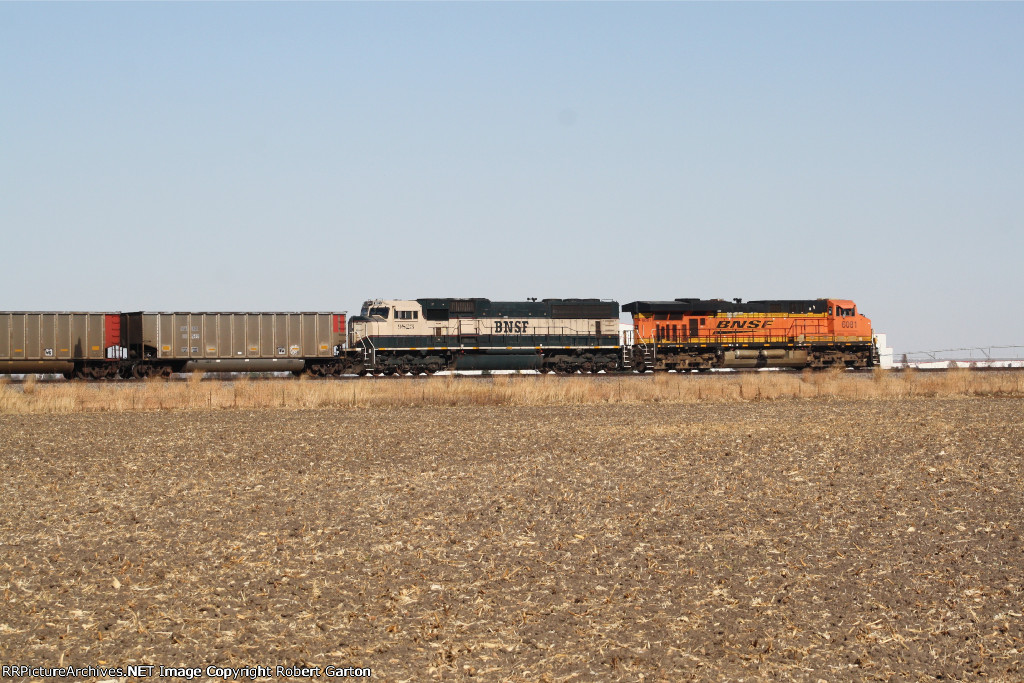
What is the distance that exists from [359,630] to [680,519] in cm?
401

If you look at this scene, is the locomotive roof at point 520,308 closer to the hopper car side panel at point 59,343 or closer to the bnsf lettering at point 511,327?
the bnsf lettering at point 511,327

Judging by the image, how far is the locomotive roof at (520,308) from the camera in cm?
3959

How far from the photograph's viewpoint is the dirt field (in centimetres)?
→ 600

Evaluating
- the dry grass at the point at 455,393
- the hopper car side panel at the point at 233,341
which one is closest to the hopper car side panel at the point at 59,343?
the hopper car side panel at the point at 233,341

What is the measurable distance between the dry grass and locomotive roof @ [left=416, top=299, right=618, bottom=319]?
10.6 meters

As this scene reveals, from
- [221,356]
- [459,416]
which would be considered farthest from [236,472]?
[221,356]

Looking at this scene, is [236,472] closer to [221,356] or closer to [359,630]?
[359,630]

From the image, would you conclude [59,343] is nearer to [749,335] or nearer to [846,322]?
[749,335]

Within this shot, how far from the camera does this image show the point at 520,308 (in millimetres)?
40500

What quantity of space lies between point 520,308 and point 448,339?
11.4 ft

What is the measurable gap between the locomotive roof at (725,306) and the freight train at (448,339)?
5 cm

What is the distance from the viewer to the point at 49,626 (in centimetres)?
639

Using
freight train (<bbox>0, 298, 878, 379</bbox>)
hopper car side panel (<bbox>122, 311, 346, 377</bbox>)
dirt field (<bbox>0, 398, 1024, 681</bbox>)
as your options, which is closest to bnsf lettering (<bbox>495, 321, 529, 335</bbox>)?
freight train (<bbox>0, 298, 878, 379</bbox>)

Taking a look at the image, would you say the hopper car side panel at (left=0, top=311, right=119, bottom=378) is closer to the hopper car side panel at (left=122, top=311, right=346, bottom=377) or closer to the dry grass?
the hopper car side panel at (left=122, top=311, right=346, bottom=377)
